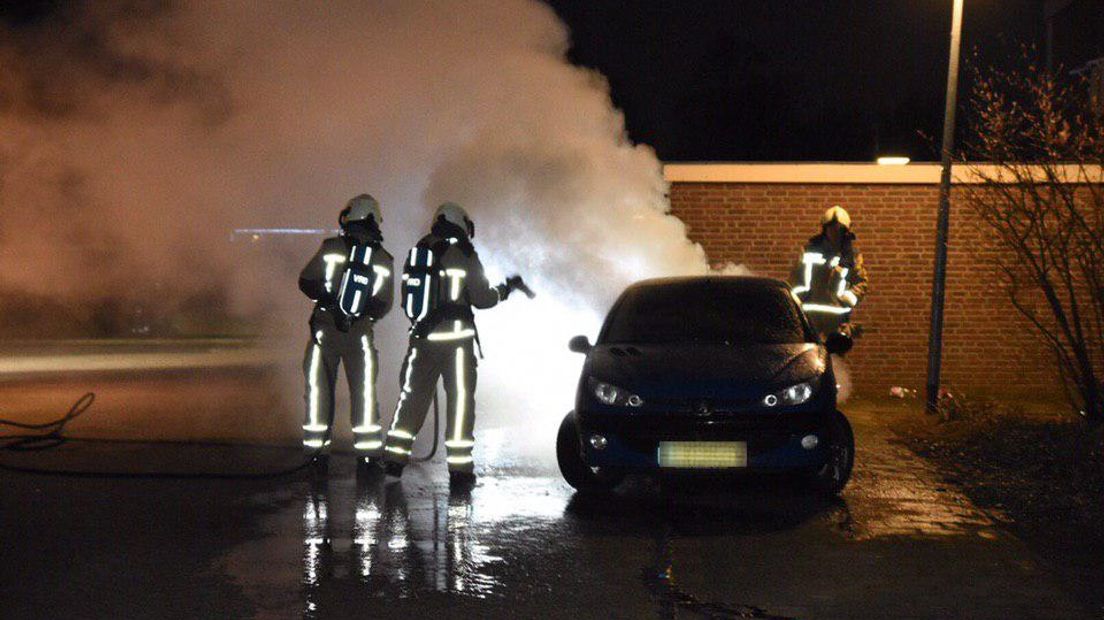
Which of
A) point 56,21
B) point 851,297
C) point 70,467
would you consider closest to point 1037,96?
point 851,297

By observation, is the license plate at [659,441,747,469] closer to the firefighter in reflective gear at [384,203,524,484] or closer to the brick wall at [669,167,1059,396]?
the firefighter in reflective gear at [384,203,524,484]

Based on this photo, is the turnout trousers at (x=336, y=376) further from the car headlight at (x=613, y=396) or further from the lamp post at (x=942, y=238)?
the lamp post at (x=942, y=238)

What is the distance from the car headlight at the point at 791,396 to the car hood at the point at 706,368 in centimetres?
4

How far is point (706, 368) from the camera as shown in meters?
7.34

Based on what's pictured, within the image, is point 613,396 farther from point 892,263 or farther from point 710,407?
point 892,263

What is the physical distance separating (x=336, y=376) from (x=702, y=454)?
2706 mm

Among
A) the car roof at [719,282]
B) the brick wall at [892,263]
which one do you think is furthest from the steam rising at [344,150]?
the car roof at [719,282]

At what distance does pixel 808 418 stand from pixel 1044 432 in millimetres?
3833

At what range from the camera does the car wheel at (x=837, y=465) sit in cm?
734

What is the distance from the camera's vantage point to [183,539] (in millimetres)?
6340

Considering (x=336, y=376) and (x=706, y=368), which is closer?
(x=706, y=368)

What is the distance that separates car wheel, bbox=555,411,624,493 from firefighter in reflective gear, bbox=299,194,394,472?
55.8 inches

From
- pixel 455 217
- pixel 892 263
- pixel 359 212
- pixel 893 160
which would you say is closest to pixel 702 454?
pixel 455 217

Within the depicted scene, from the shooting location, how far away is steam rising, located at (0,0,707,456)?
12117 millimetres
